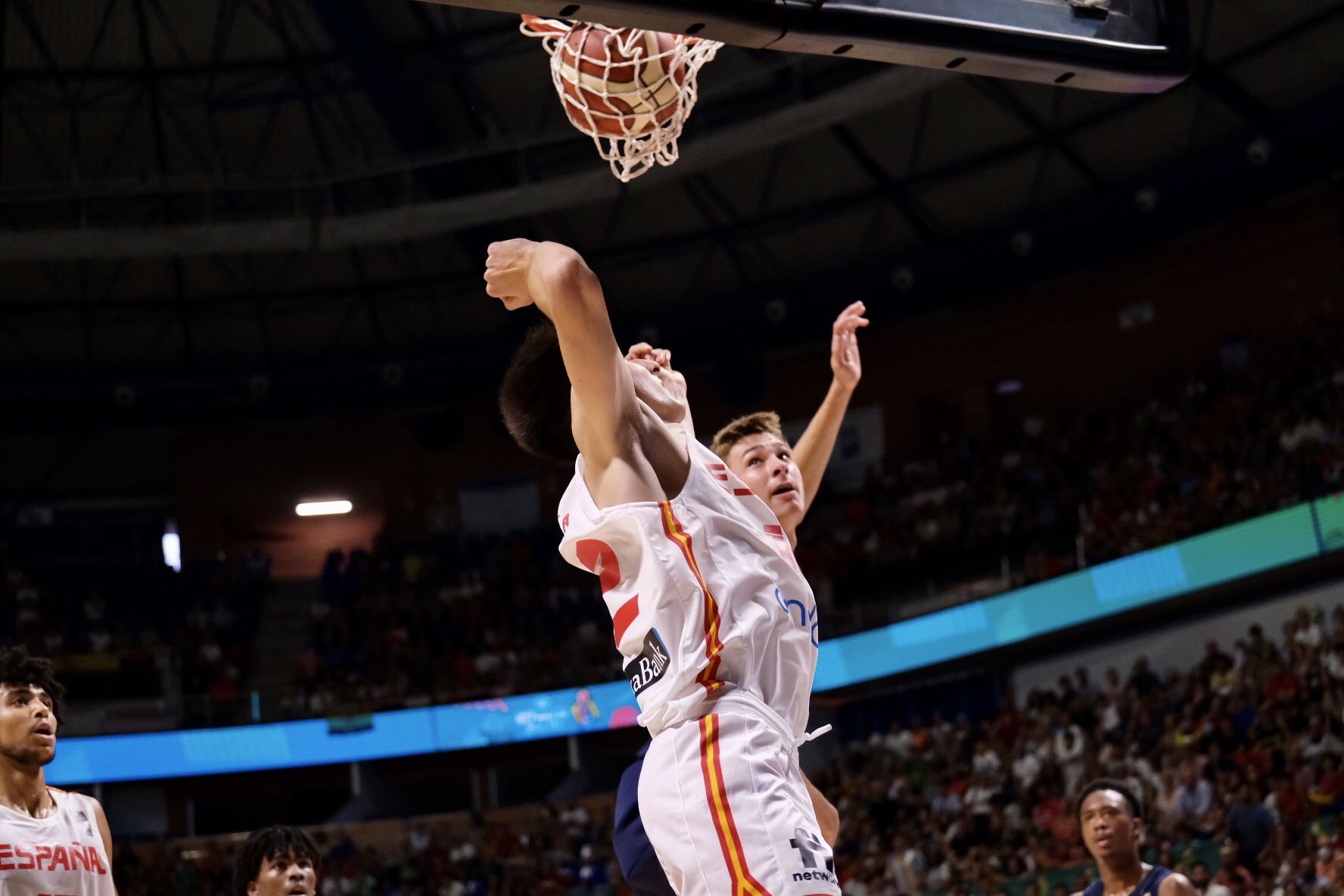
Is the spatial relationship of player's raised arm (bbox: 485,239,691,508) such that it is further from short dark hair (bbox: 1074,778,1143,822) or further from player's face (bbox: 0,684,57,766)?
short dark hair (bbox: 1074,778,1143,822)

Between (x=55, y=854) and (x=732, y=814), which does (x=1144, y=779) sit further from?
(x=732, y=814)

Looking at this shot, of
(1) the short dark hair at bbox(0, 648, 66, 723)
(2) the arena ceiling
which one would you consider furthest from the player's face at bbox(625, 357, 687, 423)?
(2) the arena ceiling

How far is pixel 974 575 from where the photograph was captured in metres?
18.0

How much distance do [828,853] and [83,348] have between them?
22.8 m

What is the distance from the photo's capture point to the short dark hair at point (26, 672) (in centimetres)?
471

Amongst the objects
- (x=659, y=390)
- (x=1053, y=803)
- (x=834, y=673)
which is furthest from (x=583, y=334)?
(x=834, y=673)

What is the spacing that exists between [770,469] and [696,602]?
97 centimetres

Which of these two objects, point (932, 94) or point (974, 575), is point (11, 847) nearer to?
point (974, 575)

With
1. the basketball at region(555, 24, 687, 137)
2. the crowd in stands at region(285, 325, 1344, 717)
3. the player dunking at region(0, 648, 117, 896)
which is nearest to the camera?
the basketball at region(555, 24, 687, 137)

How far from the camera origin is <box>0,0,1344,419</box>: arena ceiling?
57.7 feet

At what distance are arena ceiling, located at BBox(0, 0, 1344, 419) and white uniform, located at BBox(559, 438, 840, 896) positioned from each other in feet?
46.1

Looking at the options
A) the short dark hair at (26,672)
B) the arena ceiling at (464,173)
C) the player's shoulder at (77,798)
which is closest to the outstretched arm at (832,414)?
the short dark hair at (26,672)

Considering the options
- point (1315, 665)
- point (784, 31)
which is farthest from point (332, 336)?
point (784, 31)

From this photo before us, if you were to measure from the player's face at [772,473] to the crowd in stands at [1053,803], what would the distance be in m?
7.68
